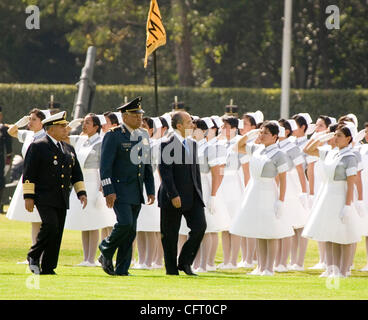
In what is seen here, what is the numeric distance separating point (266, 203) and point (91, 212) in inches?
105

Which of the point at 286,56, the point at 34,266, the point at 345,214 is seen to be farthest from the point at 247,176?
the point at 286,56

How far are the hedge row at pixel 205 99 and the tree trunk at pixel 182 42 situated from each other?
268 centimetres

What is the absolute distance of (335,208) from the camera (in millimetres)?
15891

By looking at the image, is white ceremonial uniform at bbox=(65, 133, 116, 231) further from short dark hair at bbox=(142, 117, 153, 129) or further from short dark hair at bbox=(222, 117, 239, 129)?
short dark hair at bbox=(222, 117, 239, 129)

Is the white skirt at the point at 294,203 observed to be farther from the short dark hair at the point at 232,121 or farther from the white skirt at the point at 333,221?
the white skirt at the point at 333,221

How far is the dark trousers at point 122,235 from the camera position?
14.4m

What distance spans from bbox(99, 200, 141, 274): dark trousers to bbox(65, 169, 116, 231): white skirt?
2.83m

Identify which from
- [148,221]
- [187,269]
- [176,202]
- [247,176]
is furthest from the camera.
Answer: [247,176]

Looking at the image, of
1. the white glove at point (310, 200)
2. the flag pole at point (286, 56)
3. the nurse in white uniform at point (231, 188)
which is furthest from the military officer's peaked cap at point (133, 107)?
the flag pole at point (286, 56)

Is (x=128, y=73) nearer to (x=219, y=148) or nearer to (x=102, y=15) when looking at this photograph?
(x=102, y=15)

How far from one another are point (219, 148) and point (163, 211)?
2.23 m

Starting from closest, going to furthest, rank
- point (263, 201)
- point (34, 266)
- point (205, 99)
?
point (34, 266), point (263, 201), point (205, 99)

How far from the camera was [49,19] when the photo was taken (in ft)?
156

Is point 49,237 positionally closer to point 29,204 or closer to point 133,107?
point 29,204
